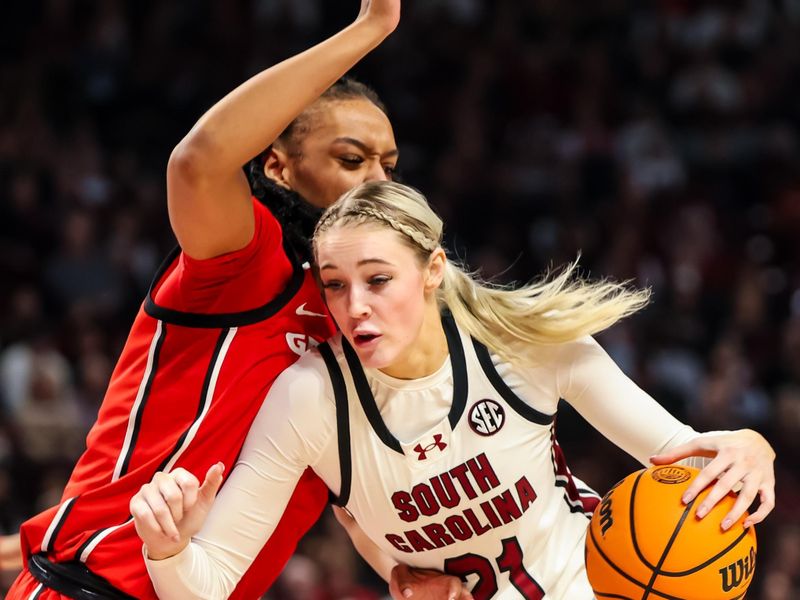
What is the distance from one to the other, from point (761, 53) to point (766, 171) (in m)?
1.55

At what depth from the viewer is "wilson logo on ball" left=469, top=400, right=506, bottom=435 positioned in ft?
10.1

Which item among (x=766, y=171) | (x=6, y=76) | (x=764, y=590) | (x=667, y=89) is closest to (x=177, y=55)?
(x=6, y=76)

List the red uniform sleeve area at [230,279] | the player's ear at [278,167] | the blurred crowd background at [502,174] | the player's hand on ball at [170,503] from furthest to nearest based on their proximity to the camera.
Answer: the blurred crowd background at [502,174] < the player's ear at [278,167] < the red uniform sleeve area at [230,279] < the player's hand on ball at [170,503]

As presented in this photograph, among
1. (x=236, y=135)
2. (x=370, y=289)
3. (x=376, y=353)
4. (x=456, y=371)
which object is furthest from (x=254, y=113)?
(x=456, y=371)

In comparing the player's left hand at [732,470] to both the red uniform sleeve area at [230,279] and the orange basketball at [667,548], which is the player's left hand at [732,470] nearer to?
the orange basketball at [667,548]

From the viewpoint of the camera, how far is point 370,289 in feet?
9.67

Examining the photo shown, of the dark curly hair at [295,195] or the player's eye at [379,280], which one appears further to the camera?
the dark curly hair at [295,195]

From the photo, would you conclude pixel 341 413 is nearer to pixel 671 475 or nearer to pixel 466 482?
pixel 466 482

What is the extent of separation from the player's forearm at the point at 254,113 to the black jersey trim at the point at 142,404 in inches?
20.0

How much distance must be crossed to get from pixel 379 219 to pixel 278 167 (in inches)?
24.2

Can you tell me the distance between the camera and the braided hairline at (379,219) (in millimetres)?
2986

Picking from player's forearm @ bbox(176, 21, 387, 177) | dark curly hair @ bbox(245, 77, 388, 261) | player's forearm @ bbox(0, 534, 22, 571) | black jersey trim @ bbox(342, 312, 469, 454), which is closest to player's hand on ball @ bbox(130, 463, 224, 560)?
black jersey trim @ bbox(342, 312, 469, 454)

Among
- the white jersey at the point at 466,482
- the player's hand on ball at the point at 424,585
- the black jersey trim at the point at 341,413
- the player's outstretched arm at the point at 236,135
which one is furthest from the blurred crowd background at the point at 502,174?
the player's outstretched arm at the point at 236,135

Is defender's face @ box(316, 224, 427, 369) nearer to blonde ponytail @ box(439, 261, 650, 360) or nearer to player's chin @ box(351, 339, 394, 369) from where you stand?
player's chin @ box(351, 339, 394, 369)
